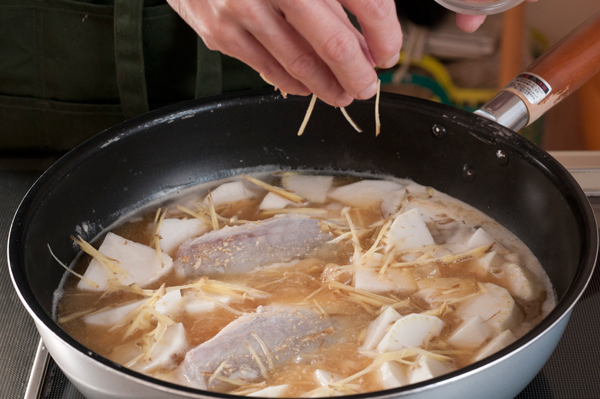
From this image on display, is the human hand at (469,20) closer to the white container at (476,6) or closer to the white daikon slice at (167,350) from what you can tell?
the white container at (476,6)

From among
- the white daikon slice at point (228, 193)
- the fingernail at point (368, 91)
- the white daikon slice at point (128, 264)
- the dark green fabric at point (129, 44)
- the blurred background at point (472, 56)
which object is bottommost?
the blurred background at point (472, 56)

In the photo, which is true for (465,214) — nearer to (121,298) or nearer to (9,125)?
(121,298)

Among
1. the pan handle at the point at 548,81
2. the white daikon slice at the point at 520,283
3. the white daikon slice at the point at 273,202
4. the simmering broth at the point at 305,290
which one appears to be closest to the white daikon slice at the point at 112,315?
the simmering broth at the point at 305,290

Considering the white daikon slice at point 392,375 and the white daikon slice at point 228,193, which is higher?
the white daikon slice at point 392,375

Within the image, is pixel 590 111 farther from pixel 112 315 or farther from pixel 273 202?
pixel 112 315

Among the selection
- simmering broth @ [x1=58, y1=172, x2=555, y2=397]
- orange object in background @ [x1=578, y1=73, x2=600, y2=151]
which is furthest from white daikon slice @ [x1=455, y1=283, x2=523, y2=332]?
orange object in background @ [x1=578, y1=73, x2=600, y2=151]

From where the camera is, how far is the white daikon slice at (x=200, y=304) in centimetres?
119

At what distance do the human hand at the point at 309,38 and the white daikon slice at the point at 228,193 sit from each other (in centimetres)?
51

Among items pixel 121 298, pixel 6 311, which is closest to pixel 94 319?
pixel 121 298

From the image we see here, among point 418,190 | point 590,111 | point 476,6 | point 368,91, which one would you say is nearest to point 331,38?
point 368,91

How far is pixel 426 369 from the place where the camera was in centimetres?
97

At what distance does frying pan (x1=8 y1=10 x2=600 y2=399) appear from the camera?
2.95ft

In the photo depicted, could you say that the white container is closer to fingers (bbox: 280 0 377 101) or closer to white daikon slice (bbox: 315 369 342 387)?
fingers (bbox: 280 0 377 101)

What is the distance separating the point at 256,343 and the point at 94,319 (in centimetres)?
35
